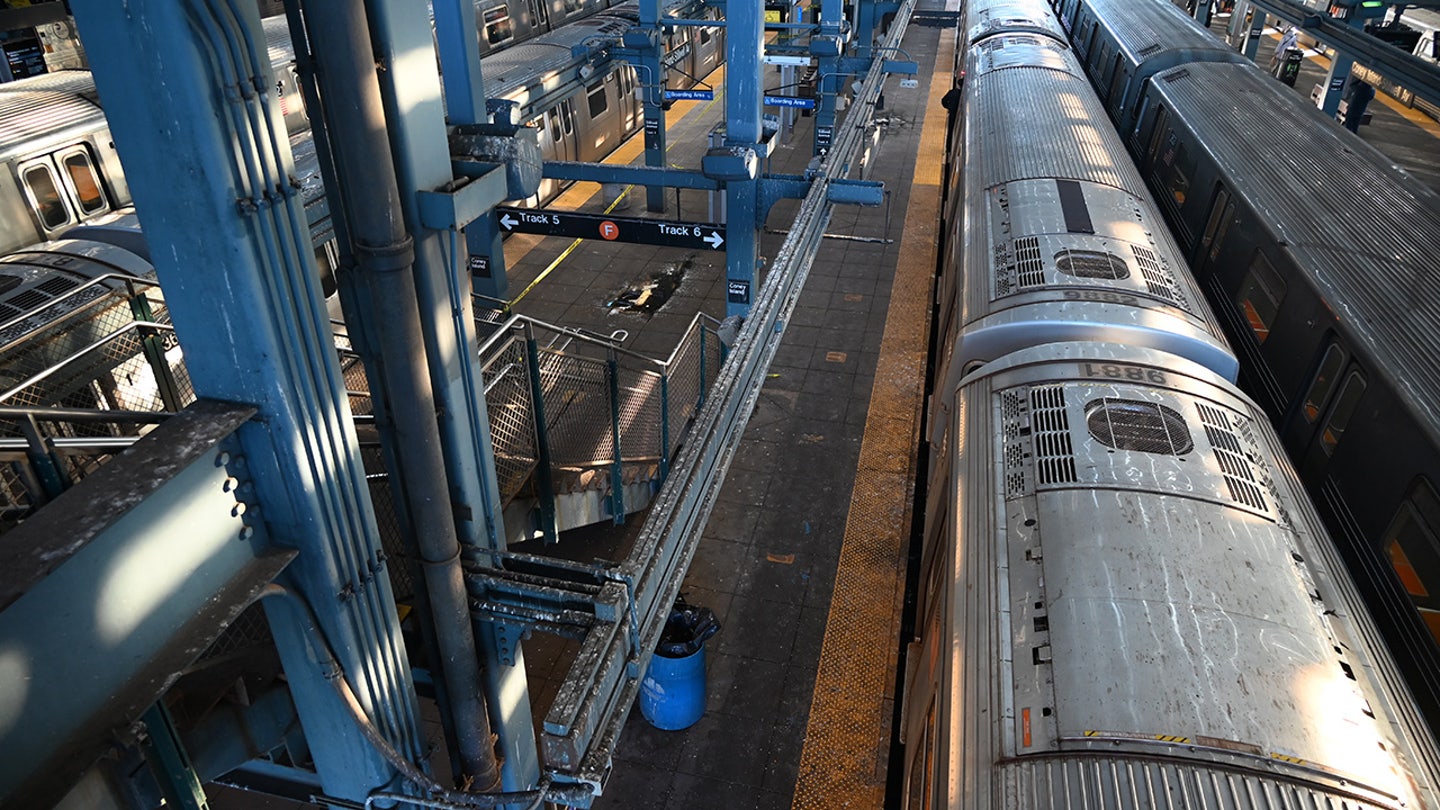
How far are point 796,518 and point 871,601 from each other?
4.27 ft

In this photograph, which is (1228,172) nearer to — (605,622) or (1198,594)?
(1198,594)

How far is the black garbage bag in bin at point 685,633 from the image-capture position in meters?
6.27

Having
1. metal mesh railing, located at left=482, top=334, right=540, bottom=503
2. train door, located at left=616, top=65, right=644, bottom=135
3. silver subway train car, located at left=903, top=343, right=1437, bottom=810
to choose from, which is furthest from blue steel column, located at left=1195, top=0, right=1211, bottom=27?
metal mesh railing, located at left=482, top=334, right=540, bottom=503

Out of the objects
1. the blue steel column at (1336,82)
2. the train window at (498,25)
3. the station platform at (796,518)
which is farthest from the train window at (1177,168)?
the train window at (498,25)

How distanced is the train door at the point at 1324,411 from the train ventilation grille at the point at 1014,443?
202 centimetres

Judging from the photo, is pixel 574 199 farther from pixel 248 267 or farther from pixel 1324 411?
pixel 248 267

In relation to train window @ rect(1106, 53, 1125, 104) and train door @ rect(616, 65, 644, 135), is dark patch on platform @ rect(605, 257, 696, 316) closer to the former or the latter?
train door @ rect(616, 65, 644, 135)

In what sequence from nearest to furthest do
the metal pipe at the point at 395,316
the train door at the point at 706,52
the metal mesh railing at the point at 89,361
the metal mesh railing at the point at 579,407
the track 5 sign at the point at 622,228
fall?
the metal pipe at the point at 395,316 → the metal mesh railing at the point at 89,361 → the metal mesh railing at the point at 579,407 → the track 5 sign at the point at 622,228 → the train door at the point at 706,52

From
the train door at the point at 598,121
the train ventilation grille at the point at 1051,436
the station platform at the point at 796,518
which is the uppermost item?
the train ventilation grille at the point at 1051,436

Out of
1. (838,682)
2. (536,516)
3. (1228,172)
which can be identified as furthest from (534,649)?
(1228,172)

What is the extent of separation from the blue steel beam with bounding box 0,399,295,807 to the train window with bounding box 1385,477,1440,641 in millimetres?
5033

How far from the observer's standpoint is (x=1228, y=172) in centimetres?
787

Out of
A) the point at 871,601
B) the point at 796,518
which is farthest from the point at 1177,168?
the point at 871,601

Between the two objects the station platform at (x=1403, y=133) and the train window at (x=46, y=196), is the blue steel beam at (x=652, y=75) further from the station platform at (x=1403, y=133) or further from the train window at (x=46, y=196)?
the station platform at (x=1403, y=133)
